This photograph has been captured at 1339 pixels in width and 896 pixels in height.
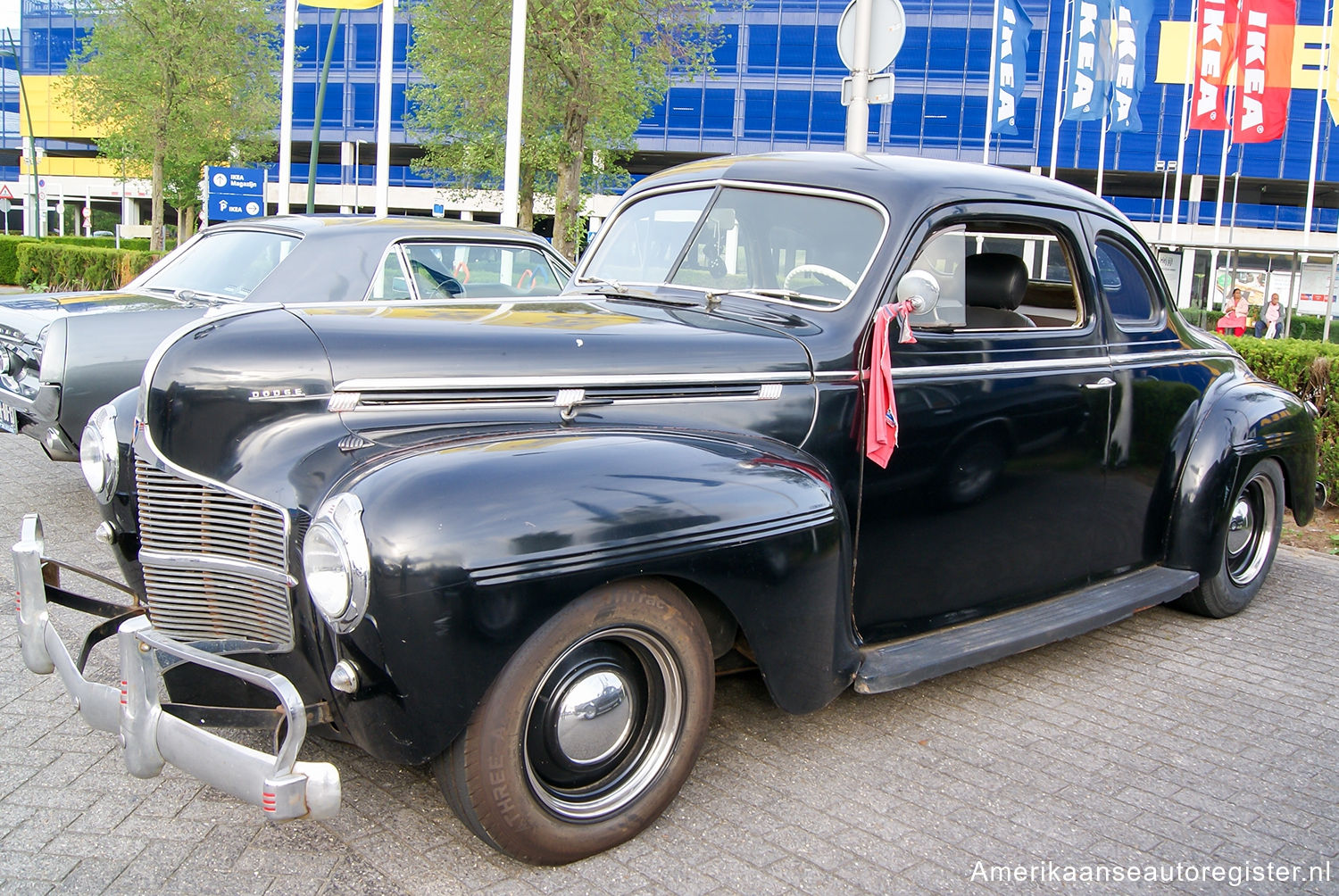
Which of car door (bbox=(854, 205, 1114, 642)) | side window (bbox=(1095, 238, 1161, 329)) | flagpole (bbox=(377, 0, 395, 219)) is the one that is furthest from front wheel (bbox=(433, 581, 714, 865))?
flagpole (bbox=(377, 0, 395, 219))

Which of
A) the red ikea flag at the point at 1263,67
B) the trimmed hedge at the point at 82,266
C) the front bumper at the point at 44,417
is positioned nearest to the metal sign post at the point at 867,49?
the front bumper at the point at 44,417

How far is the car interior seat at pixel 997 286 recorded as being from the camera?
13.8 feet

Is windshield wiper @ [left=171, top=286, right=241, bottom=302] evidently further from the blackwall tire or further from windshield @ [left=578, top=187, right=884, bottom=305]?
the blackwall tire

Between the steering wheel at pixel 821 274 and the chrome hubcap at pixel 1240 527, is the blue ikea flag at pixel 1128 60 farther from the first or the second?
the steering wheel at pixel 821 274

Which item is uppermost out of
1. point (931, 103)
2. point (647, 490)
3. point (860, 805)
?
point (931, 103)

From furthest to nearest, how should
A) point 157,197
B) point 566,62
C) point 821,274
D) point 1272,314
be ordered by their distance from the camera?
point 157,197 → point 1272,314 → point 566,62 → point 821,274

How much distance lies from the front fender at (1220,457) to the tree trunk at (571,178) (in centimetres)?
1192

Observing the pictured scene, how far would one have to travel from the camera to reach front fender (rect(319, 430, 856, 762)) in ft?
7.86

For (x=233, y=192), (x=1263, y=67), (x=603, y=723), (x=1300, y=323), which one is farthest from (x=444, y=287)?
(x=1300, y=323)

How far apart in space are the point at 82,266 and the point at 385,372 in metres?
20.2

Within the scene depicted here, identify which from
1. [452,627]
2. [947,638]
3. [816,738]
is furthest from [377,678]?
[947,638]

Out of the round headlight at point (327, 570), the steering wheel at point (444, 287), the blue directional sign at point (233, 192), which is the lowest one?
the round headlight at point (327, 570)

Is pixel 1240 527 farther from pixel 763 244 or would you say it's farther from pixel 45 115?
pixel 45 115

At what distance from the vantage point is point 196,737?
2.40 m
